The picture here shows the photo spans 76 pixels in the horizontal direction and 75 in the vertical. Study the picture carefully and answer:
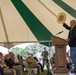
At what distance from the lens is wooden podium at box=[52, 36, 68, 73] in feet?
14.4

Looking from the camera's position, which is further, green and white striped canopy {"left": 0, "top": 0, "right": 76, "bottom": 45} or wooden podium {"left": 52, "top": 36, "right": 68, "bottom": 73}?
green and white striped canopy {"left": 0, "top": 0, "right": 76, "bottom": 45}

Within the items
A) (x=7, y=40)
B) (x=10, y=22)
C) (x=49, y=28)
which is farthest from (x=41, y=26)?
(x=7, y=40)

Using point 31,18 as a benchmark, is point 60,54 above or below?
below

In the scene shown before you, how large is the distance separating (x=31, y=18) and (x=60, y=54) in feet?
13.0

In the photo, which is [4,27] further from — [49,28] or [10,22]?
[49,28]

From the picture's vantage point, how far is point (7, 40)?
9.45m

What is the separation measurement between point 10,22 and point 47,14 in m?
1.38

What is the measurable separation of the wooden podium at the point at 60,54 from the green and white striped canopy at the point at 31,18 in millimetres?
3241

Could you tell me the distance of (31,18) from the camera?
27.0 ft

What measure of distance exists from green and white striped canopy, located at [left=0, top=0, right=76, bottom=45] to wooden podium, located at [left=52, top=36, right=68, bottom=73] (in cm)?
324

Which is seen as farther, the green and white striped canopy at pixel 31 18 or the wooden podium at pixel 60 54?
the green and white striped canopy at pixel 31 18

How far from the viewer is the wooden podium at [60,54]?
439 cm

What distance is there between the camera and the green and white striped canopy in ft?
25.4

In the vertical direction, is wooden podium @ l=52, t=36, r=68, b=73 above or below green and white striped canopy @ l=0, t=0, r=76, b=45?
below
